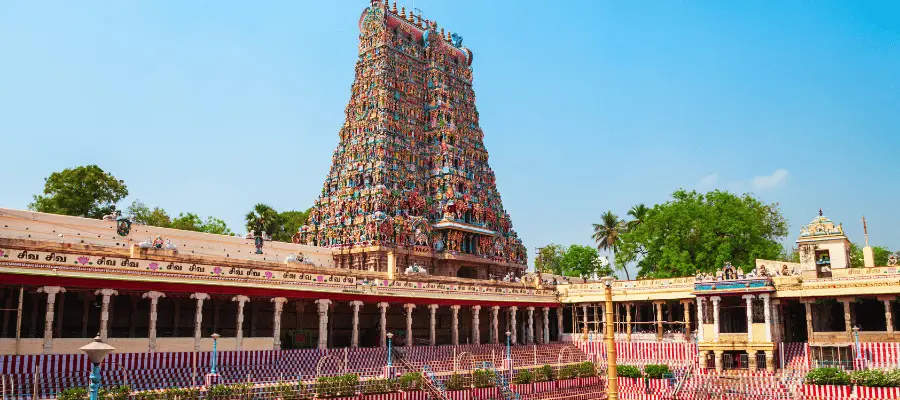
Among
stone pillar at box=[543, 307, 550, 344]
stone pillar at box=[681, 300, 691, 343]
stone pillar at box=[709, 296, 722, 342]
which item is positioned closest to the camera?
stone pillar at box=[709, 296, 722, 342]

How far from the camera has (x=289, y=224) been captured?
79.7 metres

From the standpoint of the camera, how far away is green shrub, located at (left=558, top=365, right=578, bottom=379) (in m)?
36.3

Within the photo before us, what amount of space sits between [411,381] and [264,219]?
1881 inches

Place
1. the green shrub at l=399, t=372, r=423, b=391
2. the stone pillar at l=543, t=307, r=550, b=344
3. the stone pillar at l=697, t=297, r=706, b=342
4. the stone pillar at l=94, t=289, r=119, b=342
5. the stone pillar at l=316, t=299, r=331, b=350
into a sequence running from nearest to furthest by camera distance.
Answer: the stone pillar at l=94, t=289, r=119, b=342, the green shrub at l=399, t=372, r=423, b=391, the stone pillar at l=316, t=299, r=331, b=350, the stone pillar at l=697, t=297, r=706, b=342, the stone pillar at l=543, t=307, r=550, b=344

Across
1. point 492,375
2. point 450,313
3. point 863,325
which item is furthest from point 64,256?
point 863,325

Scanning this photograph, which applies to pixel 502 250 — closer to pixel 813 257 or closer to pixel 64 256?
pixel 813 257

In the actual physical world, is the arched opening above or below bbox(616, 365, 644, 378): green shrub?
above

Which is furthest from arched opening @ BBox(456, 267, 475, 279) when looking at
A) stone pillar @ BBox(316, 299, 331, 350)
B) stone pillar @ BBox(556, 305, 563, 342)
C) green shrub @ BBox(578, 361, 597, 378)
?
stone pillar @ BBox(316, 299, 331, 350)

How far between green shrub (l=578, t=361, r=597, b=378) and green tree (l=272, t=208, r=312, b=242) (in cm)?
4608

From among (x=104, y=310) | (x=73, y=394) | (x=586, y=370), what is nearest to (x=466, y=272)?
(x=586, y=370)

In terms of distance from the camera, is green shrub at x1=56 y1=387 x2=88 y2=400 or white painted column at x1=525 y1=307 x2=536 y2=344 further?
white painted column at x1=525 y1=307 x2=536 y2=344

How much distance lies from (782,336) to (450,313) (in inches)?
836

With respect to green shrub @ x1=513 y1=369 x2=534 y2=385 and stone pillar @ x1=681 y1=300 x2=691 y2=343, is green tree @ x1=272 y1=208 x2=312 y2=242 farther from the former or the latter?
green shrub @ x1=513 y1=369 x2=534 y2=385

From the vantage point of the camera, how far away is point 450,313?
50.3 meters
